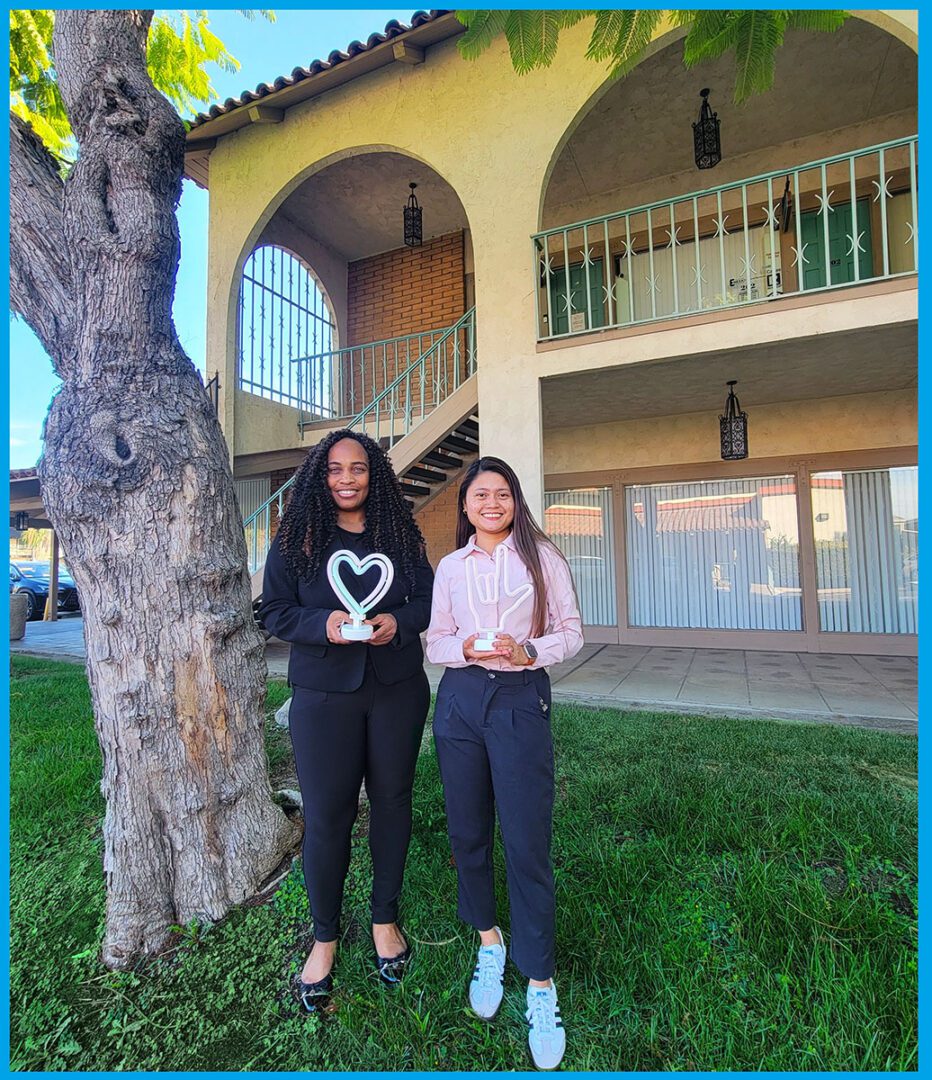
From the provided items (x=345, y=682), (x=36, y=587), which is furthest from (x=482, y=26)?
(x=36, y=587)

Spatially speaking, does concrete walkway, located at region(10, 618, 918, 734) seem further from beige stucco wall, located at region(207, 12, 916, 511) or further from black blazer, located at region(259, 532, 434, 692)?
black blazer, located at region(259, 532, 434, 692)

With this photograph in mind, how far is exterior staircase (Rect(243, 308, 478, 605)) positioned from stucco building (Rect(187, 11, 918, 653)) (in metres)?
0.05

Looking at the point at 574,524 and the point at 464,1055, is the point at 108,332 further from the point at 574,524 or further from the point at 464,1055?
the point at 574,524

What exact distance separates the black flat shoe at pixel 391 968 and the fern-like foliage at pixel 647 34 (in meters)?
3.59

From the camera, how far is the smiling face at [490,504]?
1838 millimetres

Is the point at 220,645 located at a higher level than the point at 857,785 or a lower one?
higher

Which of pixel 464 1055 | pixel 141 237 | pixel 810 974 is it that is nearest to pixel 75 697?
pixel 141 237

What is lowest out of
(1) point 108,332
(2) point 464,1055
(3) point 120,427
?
(2) point 464,1055

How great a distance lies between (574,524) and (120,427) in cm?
762

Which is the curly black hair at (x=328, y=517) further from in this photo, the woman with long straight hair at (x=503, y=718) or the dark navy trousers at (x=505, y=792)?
the dark navy trousers at (x=505, y=792)

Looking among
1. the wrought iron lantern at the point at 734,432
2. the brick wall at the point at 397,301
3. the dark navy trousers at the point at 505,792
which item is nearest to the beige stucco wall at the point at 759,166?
the brick wall at the point at 397,301

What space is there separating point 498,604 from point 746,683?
5.13m

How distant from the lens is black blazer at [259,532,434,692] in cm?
179

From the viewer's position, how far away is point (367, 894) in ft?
7.55
